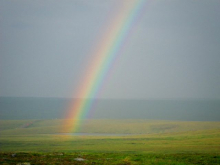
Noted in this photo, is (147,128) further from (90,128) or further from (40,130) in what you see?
(40,130)

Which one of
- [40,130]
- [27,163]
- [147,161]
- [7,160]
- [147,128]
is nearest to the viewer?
[27,163]

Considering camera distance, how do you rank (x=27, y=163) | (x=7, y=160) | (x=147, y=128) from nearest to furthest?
(x=27, y=163) → (x=7, y=160) → (x=147, y=128)

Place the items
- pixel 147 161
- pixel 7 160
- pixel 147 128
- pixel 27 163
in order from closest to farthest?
pixel 27 163 → pixel 7 160 → pixel 147 161 → pixel 147 128

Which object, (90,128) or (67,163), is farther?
(90,128)

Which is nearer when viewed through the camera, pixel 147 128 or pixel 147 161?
pixel 147 161

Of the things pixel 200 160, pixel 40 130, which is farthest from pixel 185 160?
pixel 40 130

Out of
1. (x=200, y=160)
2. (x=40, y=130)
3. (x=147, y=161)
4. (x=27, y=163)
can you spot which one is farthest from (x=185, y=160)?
(x=40, y=130)

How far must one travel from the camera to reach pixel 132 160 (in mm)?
22516

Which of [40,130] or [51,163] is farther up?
[40,130]

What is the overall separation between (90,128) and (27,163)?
251 feet

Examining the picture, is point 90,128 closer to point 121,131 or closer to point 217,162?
point 121,131

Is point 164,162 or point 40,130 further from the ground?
point 40,130

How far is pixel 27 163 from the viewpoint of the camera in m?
18.8

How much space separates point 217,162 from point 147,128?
7190 centimetres
